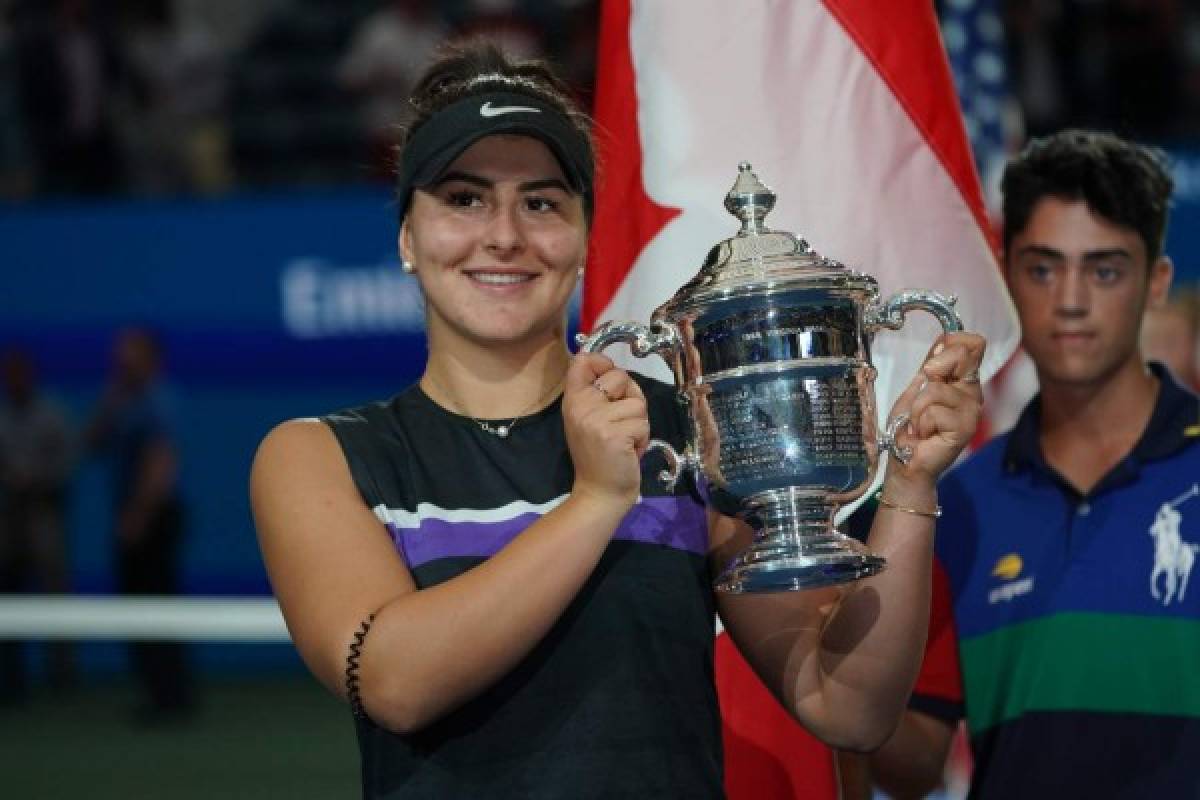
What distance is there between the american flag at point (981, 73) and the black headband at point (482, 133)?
9.68 ft

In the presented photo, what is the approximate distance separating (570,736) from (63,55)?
27.0ft

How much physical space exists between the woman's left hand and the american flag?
3.00 metres

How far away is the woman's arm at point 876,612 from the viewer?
235cm

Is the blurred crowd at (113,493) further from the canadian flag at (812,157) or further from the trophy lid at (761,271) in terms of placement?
the trophy lid at (761,271)

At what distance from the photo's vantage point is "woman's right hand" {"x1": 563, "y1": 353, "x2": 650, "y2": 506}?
2.20m

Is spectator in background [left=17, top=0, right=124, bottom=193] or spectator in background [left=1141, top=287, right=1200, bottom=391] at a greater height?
spectator in background [left=17, top=0, right=124, bottom=193]

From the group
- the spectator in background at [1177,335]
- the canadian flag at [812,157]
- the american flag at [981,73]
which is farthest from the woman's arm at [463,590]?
the american flag at [981,73]

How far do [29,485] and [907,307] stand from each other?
779 cm

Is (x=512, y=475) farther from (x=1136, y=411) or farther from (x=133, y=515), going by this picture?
(x=133, y=515)

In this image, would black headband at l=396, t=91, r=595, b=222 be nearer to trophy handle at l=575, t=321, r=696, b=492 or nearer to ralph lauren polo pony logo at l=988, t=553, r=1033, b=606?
trophy handle at l=575, t=321, r=696, b=492

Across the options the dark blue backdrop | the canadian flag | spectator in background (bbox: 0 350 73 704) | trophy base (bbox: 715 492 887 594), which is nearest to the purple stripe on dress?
trophy base (bbox: 715 492 887 594)

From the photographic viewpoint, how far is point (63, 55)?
9.84 meters

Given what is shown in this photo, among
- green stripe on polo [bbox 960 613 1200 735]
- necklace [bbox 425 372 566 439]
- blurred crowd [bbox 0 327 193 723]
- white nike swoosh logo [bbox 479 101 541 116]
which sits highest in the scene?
white nike swoosh logo [bbox 479 101 541 116]

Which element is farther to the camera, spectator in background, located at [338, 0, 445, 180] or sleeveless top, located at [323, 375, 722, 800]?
spectator in background, located at [338, 0, 445, 180]
